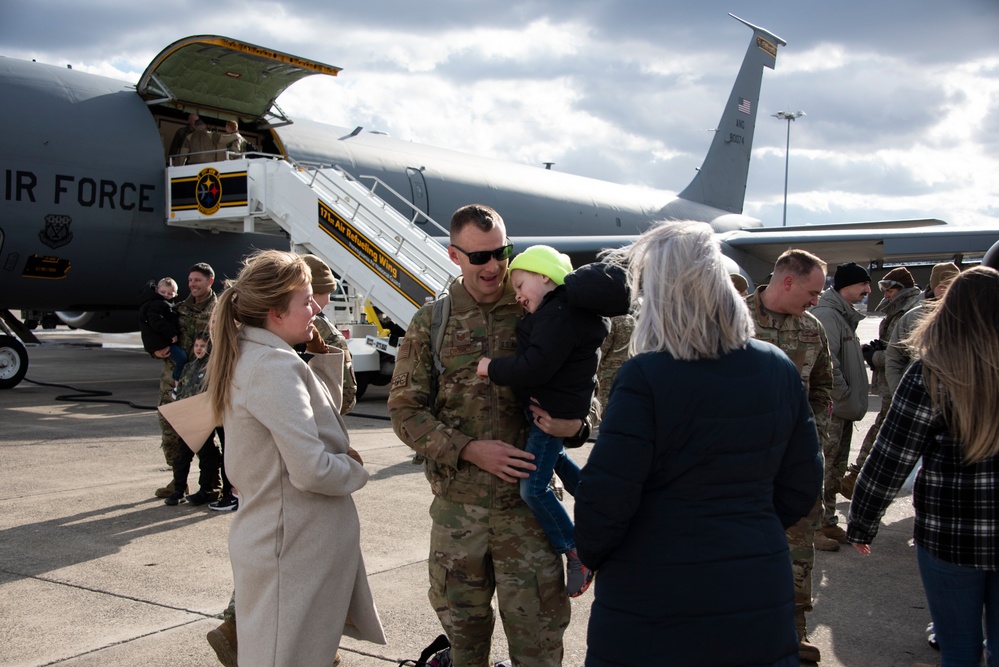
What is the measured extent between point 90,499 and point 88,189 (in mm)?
5990

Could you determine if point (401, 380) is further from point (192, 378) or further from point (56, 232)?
point (56, 232)

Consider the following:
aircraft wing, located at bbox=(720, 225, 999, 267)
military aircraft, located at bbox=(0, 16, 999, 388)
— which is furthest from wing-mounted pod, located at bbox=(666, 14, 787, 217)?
military aircraft, located at bbox=(0, 16, 999, 388)

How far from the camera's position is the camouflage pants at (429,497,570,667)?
2660 mm

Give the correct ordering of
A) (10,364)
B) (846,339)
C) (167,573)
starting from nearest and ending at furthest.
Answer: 1. (167,573)
2. (846,339)
3. (10,364)

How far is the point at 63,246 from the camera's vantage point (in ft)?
35.3

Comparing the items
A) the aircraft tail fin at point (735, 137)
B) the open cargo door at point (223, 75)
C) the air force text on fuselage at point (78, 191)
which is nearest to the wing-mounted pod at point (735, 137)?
the aircraft tail fin at point (735, 137)

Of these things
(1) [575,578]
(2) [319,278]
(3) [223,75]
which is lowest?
(1) [575,578]

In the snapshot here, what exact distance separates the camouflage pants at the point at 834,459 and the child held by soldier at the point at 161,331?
15.1 feet

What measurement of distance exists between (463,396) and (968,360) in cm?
153

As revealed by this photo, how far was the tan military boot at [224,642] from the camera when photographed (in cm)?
322

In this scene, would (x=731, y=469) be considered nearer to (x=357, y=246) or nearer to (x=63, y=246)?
(x=357, y=246)

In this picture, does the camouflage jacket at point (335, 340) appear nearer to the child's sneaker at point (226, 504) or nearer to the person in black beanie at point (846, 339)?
the child's sneaker at point (226, 504)

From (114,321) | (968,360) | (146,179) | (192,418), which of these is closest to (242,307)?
(192,418)

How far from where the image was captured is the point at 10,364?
1160 centimetres
